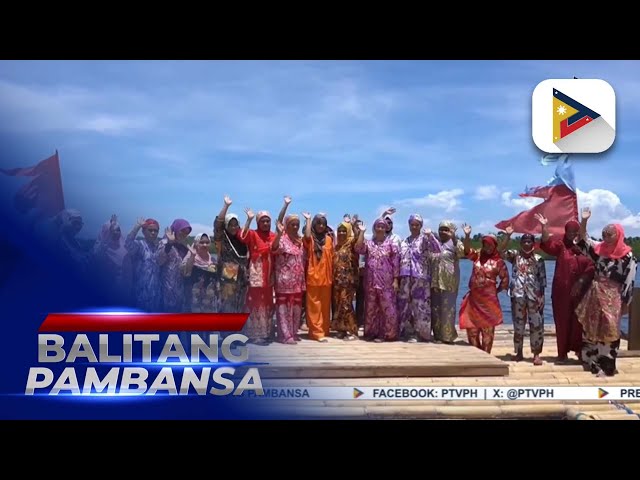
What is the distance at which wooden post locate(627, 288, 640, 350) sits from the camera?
20.4 feet

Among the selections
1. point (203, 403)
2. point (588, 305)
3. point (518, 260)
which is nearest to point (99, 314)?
point (203, 403)

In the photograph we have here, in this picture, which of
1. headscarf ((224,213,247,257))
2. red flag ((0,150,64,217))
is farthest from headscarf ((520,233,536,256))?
red flag ((0,150,64,217))

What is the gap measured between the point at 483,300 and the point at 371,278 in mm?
970

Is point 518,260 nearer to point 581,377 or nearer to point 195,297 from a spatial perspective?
point 581,377

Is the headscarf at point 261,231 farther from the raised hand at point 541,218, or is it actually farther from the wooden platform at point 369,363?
the raised hand at point 541,218

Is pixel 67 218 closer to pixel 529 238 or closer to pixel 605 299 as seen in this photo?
pixel 529 238

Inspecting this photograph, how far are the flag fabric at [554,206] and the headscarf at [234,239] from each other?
2.06 metres

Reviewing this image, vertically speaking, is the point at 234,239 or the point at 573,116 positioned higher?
the point at 573,116

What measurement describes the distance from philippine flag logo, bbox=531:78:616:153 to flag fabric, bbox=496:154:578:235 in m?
0.14

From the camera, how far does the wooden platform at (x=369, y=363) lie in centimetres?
596

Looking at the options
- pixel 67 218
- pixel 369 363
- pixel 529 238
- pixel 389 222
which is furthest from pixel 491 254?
pixel 67 218

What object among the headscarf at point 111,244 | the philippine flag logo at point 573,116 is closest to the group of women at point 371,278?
the headscarf at point 111,244

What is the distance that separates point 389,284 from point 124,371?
232cm

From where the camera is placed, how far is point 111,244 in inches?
234
